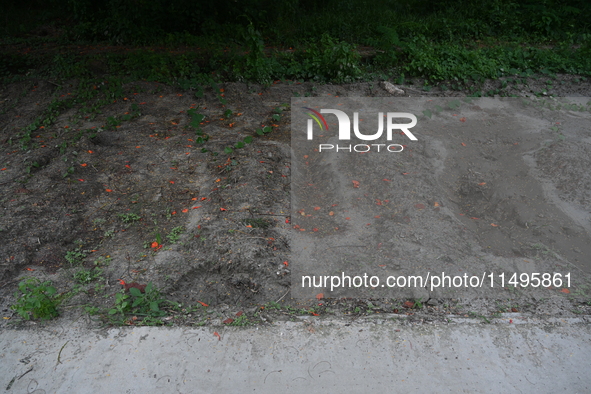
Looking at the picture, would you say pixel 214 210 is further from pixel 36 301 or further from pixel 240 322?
pixel 36 301

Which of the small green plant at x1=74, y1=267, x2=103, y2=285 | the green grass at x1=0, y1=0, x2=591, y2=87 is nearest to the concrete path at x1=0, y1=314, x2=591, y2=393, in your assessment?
the small green plant at x1=74, y1=267, x2=103, y2=285

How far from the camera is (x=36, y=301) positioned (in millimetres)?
2672

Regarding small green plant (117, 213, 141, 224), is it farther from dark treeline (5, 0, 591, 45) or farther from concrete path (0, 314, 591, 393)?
dark treeline (5, 0, 591, 45)

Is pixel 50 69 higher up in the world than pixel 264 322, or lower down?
higher up

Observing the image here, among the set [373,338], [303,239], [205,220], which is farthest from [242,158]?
[373,338]

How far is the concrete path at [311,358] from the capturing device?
7.63 feet

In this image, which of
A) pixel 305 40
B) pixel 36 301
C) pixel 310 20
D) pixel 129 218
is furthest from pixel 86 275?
pixel 310 20

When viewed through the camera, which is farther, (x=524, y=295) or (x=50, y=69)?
(x=50, y=69)

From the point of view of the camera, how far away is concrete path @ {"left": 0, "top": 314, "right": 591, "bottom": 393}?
2.32 metres

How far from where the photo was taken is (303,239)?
11.5 ft

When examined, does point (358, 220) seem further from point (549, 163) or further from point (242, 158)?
point (549, 163)

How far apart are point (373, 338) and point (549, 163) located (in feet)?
10.6

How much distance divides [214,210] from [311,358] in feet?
5.52

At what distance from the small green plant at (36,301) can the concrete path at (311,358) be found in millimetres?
113
